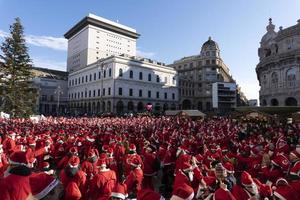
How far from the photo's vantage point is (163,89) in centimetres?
7575

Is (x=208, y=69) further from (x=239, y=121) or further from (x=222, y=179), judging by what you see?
(x=222, y=179)

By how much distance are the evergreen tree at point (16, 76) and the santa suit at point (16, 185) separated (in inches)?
1636

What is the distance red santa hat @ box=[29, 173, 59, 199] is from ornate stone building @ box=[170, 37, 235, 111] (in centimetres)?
8286

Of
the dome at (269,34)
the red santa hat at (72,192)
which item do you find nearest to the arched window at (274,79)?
the dome at (269,34)

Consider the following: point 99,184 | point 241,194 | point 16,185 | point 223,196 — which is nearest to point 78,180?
point 99,184

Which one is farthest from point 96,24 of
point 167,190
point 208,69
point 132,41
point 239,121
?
point 167,190

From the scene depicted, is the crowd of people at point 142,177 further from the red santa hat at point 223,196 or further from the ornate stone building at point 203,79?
the ornate stone building at point 203,79

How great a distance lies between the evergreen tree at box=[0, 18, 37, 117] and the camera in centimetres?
4103

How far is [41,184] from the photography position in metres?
3.48

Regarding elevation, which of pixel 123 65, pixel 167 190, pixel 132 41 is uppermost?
pixel 132 41

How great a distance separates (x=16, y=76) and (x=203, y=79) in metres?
64.6

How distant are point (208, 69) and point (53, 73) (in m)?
55.8

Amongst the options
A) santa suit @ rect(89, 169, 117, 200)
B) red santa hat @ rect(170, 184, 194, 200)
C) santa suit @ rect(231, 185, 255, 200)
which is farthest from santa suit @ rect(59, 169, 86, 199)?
santa suit @ rect(231, 185, 255, 200)

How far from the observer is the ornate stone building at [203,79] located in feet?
290
